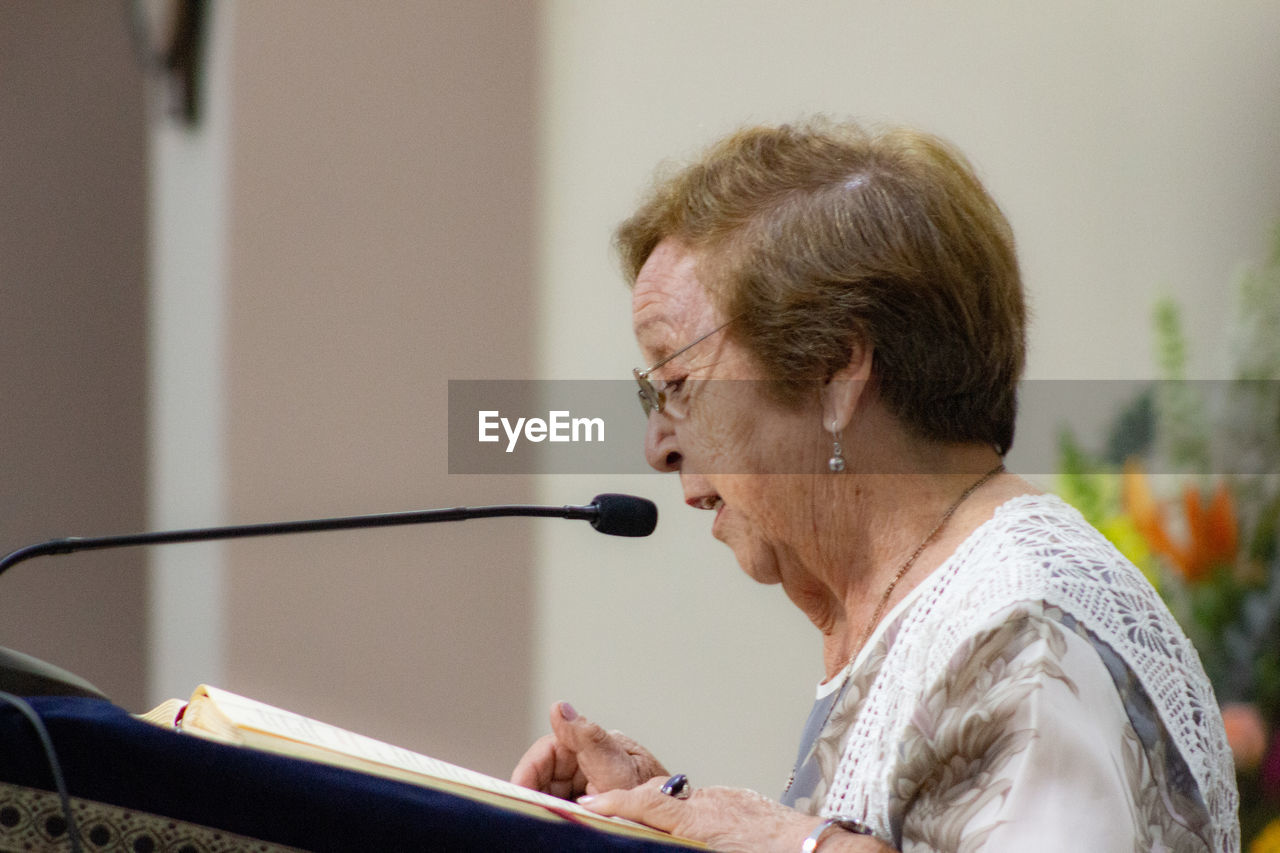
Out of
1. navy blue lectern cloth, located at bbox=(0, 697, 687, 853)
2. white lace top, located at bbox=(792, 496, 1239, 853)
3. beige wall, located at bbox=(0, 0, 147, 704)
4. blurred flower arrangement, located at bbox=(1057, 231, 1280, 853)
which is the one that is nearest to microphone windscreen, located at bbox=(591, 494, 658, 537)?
white lace top, located at bbox=(792, 496, 1239, 853)

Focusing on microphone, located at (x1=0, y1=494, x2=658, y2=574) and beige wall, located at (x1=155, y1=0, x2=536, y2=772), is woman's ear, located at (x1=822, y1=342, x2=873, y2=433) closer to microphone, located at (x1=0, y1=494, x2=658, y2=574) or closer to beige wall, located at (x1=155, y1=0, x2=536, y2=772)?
microphone, located at (x1=0, y1=494, x2=658, y2=574)

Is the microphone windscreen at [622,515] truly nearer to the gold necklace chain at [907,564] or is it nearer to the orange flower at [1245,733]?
the gold necklace chain at [907,564]

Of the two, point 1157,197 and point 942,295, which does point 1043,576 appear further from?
point 1157,197

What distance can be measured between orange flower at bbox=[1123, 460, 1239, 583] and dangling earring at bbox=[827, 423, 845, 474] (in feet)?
3.80

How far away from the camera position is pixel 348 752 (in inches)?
36.1

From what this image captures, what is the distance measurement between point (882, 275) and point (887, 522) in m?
0.28

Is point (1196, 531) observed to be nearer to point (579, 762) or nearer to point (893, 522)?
point (893, 522)

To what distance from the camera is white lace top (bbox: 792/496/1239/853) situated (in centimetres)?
99

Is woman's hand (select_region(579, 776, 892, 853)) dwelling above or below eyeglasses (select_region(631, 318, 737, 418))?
below

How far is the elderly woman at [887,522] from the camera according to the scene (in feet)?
3.46

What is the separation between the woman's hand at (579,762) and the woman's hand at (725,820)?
14.8 inches

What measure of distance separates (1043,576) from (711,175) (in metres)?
0.69

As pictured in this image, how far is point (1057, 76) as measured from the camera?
3.07 m

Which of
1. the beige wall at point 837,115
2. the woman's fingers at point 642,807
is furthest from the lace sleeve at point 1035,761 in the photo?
the beige wall at point 837,115
